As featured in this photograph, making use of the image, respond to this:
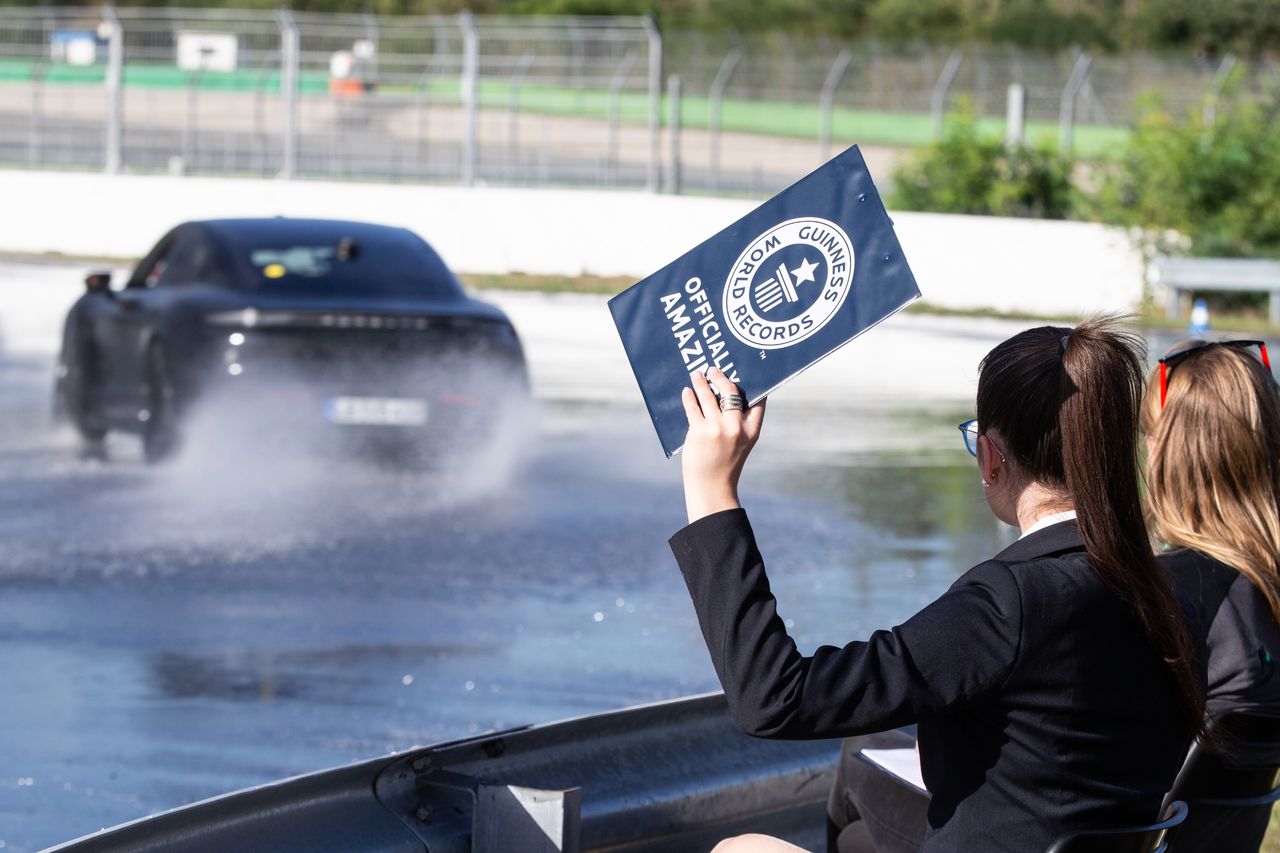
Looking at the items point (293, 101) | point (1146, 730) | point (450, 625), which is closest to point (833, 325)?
point (1146, 730)

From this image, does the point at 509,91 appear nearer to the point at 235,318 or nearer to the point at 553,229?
the point at 553,229

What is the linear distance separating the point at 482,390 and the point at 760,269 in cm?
737

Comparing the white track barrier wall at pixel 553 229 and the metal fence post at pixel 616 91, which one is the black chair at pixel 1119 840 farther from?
the metal fence post at pixel 616 91

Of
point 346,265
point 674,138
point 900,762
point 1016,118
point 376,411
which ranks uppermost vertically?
Result: point 900,762

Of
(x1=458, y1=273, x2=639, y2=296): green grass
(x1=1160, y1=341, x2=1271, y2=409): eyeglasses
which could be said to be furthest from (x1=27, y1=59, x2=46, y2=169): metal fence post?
(x1=1160, y1=341, x2=1271, y2=409): eyeglasses

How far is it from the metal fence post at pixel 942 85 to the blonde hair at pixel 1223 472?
23.5 m

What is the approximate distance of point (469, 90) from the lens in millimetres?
25031

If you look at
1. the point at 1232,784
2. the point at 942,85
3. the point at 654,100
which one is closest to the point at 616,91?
the point at 654,100

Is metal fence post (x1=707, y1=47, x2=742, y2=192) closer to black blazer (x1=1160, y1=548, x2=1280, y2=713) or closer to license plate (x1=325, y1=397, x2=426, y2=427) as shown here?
license plate (x1=325, y1=397, x2=426, y2=427)

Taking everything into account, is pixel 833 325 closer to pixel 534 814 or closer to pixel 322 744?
pixel 534 814

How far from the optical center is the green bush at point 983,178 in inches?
965

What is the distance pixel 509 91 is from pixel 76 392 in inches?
630

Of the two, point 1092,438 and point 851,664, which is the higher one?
point 1092,438

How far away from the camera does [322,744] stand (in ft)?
18.2
